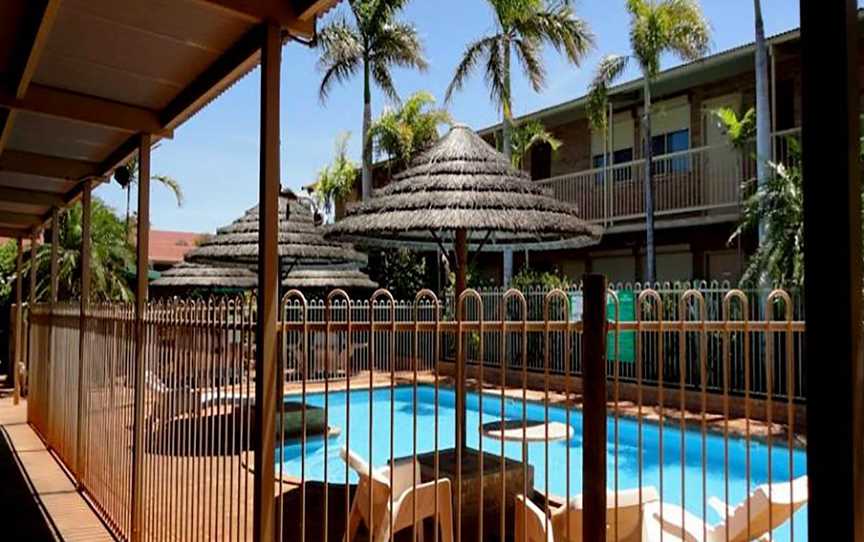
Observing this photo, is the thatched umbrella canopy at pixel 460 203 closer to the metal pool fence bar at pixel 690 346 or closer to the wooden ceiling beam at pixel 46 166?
the wooden ceiling beam at pixel 46 166

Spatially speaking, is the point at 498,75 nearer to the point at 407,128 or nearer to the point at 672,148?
the point at 407,128

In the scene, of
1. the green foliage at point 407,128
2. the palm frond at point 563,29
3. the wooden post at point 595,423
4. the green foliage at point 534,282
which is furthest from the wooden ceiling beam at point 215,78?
the green foliage at point 407,128

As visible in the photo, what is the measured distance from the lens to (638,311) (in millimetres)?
3234

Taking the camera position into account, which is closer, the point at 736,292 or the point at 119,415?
the point at 736,292

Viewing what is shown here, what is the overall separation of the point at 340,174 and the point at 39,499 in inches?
758

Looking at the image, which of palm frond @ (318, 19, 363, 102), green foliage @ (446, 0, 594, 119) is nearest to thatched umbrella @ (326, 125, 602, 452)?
green foliage @ (446, 0, 594, 119)

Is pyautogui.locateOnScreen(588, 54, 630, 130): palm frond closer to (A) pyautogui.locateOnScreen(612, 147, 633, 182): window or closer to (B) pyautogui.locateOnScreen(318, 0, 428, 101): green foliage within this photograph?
(A) pyautogui.locateOnScreen(612, 147, 633, 182): window

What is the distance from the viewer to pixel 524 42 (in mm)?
17922

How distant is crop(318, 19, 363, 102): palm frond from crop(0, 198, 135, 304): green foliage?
7.53m

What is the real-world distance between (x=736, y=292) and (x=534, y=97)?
15877 mm

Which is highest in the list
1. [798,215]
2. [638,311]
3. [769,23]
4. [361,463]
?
[769,23]

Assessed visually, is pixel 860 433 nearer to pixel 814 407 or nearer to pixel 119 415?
pixel 814 407

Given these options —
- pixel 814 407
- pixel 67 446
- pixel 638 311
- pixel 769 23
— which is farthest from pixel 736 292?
pixel 769 23

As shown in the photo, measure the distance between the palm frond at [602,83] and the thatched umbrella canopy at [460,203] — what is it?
9.71m
